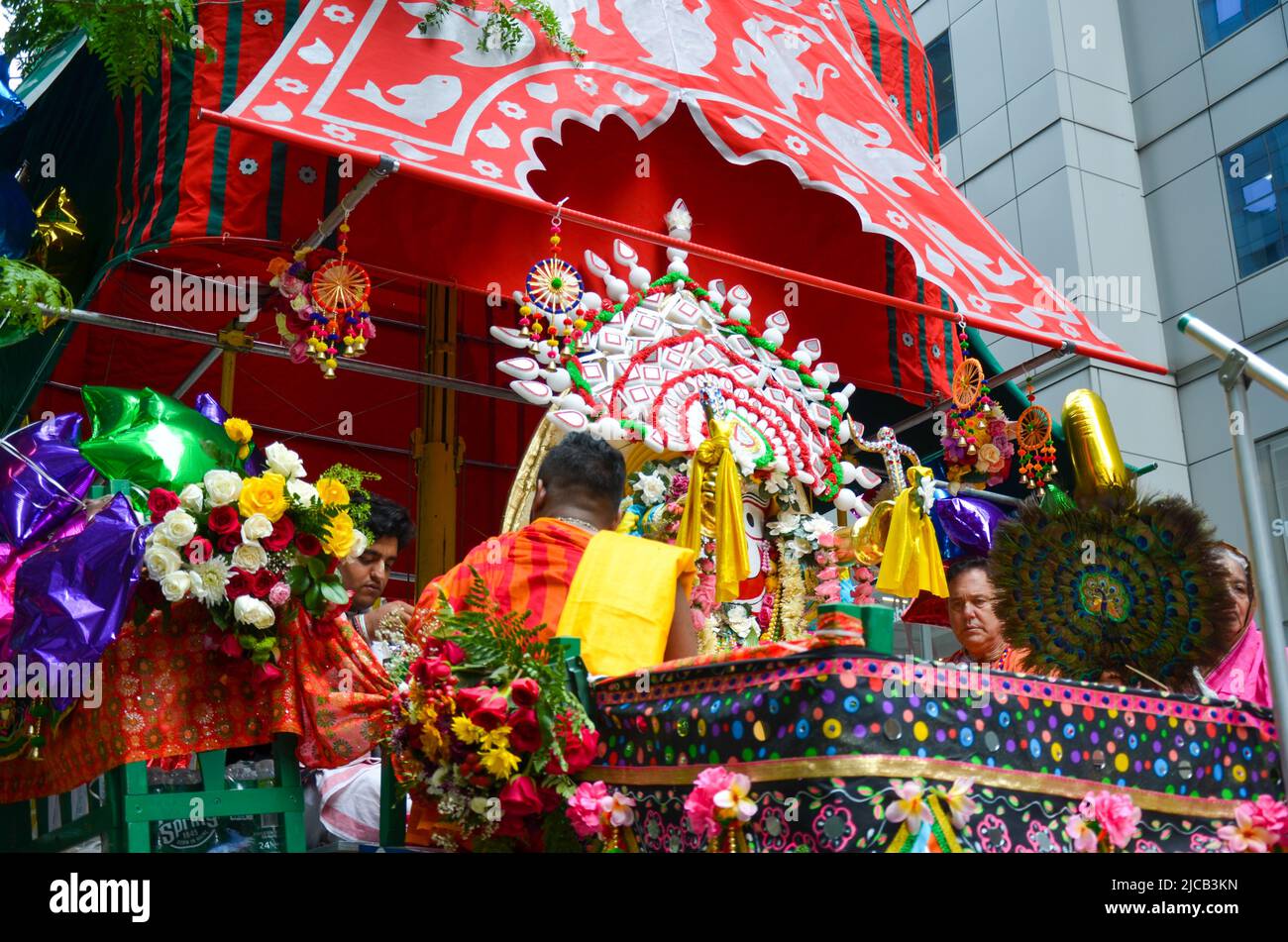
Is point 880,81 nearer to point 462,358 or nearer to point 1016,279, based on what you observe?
point 1016,279

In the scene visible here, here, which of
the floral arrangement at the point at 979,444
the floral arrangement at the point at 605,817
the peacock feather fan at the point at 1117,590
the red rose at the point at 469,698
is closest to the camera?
the floral arrangement at the point at 605,817

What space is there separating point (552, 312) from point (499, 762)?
8.28ft

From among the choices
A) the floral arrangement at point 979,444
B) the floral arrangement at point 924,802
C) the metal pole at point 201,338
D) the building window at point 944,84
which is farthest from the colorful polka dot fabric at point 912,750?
the building window at point 944,84

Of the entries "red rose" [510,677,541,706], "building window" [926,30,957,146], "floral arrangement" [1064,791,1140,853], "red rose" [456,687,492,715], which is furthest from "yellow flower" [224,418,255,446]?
"building window" [926,30,957,146]

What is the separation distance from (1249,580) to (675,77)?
3043 millimetres

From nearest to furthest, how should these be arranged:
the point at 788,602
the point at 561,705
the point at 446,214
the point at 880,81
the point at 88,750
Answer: the point at 561,705 → the point at 88,750 → the point at 788,602 → the point at 446,214 → the point at 880,81

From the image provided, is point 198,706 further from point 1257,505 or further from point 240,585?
point 1257,505

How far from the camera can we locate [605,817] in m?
3.44

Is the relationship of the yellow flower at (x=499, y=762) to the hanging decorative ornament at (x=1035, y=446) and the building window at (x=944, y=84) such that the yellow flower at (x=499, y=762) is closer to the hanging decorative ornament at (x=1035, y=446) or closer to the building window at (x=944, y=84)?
the hanging decorative ornament at (x=1035, y=446)

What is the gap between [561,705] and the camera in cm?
356

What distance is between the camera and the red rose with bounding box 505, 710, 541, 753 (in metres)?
3.52

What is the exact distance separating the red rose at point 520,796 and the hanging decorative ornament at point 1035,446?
398 cm

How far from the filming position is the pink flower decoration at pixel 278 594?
12.7 feet

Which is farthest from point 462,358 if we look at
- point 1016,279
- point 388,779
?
point 388,779
